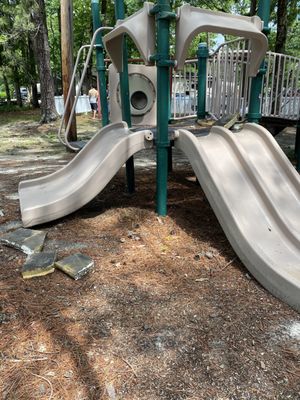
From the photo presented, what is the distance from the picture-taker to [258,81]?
4176 mm

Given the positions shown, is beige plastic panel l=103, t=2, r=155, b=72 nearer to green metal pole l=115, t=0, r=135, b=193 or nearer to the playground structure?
the playground structure

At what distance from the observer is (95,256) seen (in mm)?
3186

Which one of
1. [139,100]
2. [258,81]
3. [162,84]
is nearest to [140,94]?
[139,100]

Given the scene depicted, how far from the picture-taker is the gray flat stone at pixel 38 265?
2.86m

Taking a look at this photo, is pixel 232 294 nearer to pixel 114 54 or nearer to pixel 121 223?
pixel 121 223

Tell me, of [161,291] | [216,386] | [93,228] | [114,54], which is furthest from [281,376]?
[114,54]

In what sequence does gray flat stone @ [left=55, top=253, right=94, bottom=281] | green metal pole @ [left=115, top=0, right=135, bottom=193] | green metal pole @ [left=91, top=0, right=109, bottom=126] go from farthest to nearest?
green metal pole @ [left=91, top=0, right=109, bottom=126] < green metal pole @ [left=115, top=0, right=135, bottom=193] < gray flat stone @ [left=55, top=253, right=94, bottom=281]

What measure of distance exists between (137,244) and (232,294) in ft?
3.63

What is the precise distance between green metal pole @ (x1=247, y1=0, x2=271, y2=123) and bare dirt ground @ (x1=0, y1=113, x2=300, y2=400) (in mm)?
1521

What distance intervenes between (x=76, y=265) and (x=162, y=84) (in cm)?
199

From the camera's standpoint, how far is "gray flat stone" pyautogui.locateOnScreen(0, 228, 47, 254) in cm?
329

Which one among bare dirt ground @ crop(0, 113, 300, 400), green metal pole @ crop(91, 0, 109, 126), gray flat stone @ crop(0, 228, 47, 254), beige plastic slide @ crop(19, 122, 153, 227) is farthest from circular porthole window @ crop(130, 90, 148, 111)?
gray flat stone @ crop(0, 228, 47, 254)

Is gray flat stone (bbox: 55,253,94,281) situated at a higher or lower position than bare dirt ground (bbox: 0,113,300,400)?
higher

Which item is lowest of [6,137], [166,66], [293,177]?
[6,137]
